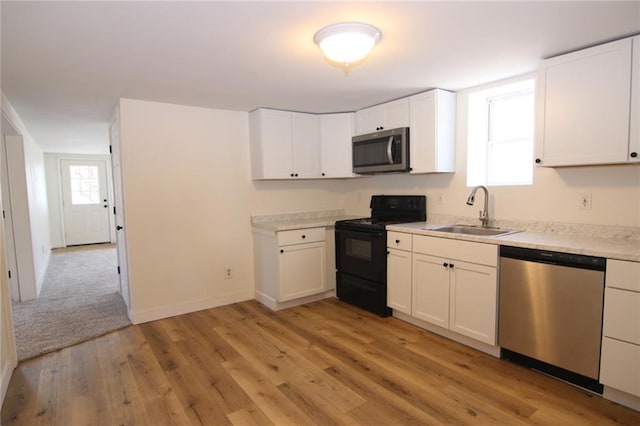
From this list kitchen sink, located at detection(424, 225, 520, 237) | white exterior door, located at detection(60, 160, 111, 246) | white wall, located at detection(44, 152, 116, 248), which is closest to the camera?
kitchen sink, located at detection(424, 225, 520, 237)

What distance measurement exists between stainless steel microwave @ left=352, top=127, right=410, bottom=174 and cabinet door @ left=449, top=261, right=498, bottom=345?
116 centimetres

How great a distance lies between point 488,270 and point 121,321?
3.35 m

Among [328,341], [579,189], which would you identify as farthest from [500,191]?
[328,341]

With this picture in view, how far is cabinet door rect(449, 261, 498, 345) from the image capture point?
8.28ft

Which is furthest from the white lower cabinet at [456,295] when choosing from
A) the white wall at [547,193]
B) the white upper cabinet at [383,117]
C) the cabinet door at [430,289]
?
the white upper cabinet at [383,117]

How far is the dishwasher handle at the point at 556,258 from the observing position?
200 centimetres

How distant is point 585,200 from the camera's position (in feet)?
8.28

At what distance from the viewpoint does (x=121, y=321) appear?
3.44 m

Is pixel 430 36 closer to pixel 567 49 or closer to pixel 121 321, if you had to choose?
pixel 567 49

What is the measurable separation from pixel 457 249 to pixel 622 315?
102 cm

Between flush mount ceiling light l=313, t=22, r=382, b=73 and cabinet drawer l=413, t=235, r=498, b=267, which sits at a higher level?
flush mount ceiling light l=313, t=22, r=382, b=73

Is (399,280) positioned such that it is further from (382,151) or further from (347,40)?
(347,40)

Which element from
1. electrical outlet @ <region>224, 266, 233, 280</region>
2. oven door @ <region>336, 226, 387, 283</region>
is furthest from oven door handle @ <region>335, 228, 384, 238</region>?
electrical outlet @ <region>224, 266, 233, 280</region>

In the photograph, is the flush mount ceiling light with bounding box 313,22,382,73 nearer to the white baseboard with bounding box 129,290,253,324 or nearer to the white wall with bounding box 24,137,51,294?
the white baseboard with bounding box 129,290,253,324
